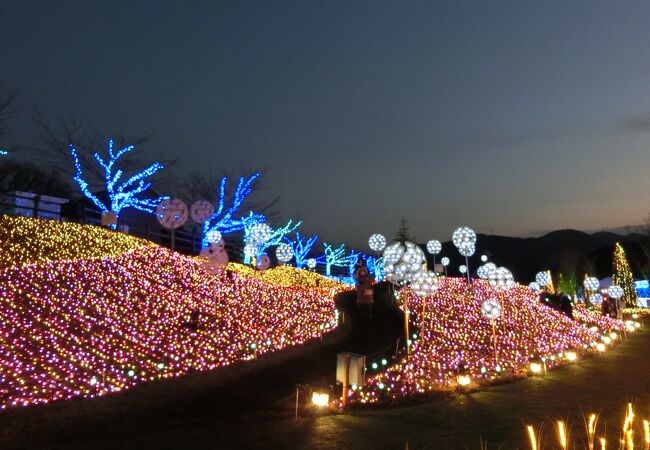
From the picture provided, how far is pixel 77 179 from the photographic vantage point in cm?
2675

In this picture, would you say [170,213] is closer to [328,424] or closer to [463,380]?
[463,380]

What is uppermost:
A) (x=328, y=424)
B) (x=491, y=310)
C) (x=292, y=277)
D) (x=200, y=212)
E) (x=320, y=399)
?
(x=200, y=212)

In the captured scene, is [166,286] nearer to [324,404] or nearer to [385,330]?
[385,330]

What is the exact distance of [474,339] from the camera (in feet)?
48.6

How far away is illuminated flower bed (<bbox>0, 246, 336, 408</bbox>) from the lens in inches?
370

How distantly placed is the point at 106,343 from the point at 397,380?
691 centimetres

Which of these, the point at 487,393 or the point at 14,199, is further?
the point at 14,199

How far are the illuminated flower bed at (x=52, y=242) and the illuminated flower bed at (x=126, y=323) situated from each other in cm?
65

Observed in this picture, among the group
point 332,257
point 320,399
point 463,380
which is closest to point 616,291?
point 463,380

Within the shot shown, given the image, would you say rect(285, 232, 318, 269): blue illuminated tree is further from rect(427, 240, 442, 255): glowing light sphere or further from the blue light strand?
rect(427, 240, 442, 255): glowing light sphere

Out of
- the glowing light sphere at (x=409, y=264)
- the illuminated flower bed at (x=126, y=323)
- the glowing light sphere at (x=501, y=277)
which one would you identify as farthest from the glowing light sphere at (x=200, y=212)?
the glowing light sphere at (x=501, y=277)

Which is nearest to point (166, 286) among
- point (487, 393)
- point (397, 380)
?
point (397, 380)

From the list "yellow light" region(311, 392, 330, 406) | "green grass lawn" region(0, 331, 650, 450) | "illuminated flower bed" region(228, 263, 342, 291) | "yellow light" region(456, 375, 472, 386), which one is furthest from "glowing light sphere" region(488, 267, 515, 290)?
"illuminated flower bed" region(228, 263, 342, 291)

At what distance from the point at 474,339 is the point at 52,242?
50.0ft
